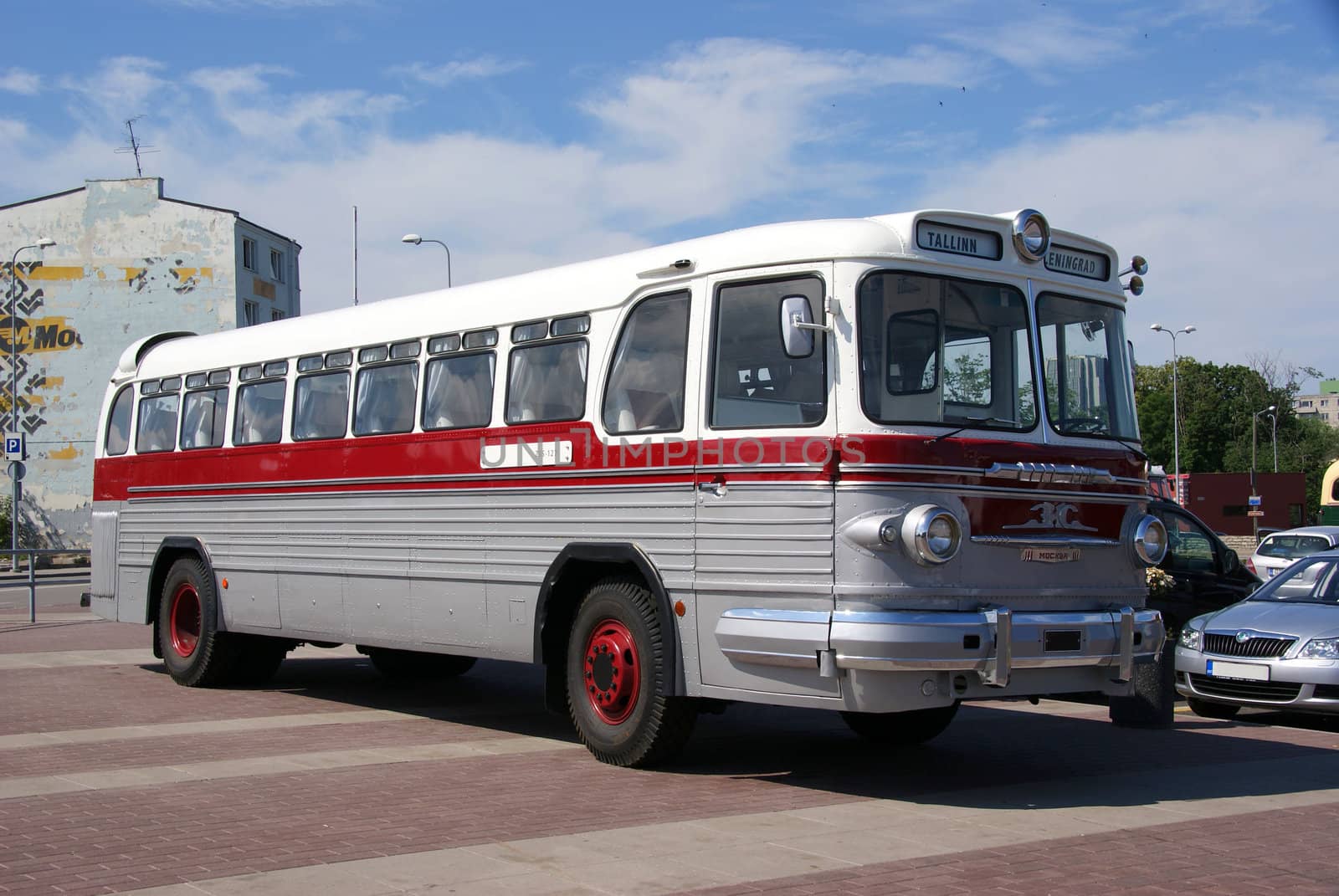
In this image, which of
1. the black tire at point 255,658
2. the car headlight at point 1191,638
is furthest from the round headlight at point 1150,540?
the black tire at point 255,658

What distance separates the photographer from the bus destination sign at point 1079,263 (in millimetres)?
8953

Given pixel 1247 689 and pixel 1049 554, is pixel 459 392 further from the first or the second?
pixel 1247 689

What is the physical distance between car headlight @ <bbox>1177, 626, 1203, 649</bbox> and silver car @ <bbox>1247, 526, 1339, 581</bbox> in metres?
10.5

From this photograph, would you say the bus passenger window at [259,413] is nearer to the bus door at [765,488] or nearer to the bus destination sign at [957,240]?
the bus door at [765,488]

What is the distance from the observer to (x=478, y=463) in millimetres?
10398

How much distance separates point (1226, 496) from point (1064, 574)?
61528 mm

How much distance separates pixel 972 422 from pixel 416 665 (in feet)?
25.9

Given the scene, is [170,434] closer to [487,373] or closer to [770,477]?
[487,373]

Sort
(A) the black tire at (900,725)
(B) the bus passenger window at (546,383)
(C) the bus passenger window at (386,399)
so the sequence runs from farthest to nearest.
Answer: (C) the bus passenger window at (386,399) < (A) the black tire at (900,725) < (B) the bus passenger window at (546,383)

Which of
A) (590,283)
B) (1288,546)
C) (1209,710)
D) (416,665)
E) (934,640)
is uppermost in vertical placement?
(590,283)

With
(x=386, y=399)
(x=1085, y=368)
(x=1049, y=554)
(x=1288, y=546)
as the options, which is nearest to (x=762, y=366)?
(x=1049, y=554)

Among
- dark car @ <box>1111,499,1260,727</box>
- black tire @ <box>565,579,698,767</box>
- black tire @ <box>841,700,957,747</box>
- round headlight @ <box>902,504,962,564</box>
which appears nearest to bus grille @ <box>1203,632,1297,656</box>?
Answer: dark car @ <box>1111,499,1260,727</box>

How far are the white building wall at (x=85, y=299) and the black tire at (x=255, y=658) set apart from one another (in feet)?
146

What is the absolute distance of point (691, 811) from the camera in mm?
7625
